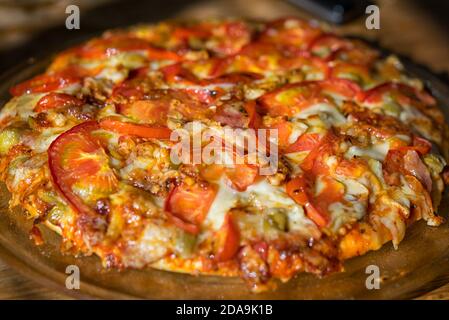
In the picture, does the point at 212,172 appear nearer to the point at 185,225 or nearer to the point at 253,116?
the point at 185,225

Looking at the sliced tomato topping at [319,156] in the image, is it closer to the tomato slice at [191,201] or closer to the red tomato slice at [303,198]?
the red tomato slice at [303,198]

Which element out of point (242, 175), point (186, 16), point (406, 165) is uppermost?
point (242, 175)

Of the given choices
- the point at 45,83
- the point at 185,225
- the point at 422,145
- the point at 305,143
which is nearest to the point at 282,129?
the point at 305,143

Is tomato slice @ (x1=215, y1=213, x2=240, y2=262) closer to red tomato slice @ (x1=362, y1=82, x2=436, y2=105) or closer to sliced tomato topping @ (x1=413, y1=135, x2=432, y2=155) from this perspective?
sliced tomato topping @ (x1=413, y1=135, x2=432, y2=155)

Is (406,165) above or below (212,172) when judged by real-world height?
below

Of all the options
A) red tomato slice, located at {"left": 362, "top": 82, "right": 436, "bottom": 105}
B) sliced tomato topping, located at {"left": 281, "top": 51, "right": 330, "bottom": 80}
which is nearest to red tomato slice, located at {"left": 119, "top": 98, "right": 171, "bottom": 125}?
sliced tomato topping, located at {"left": 281, "top": 51, "right": 330, "bottom": 80}
